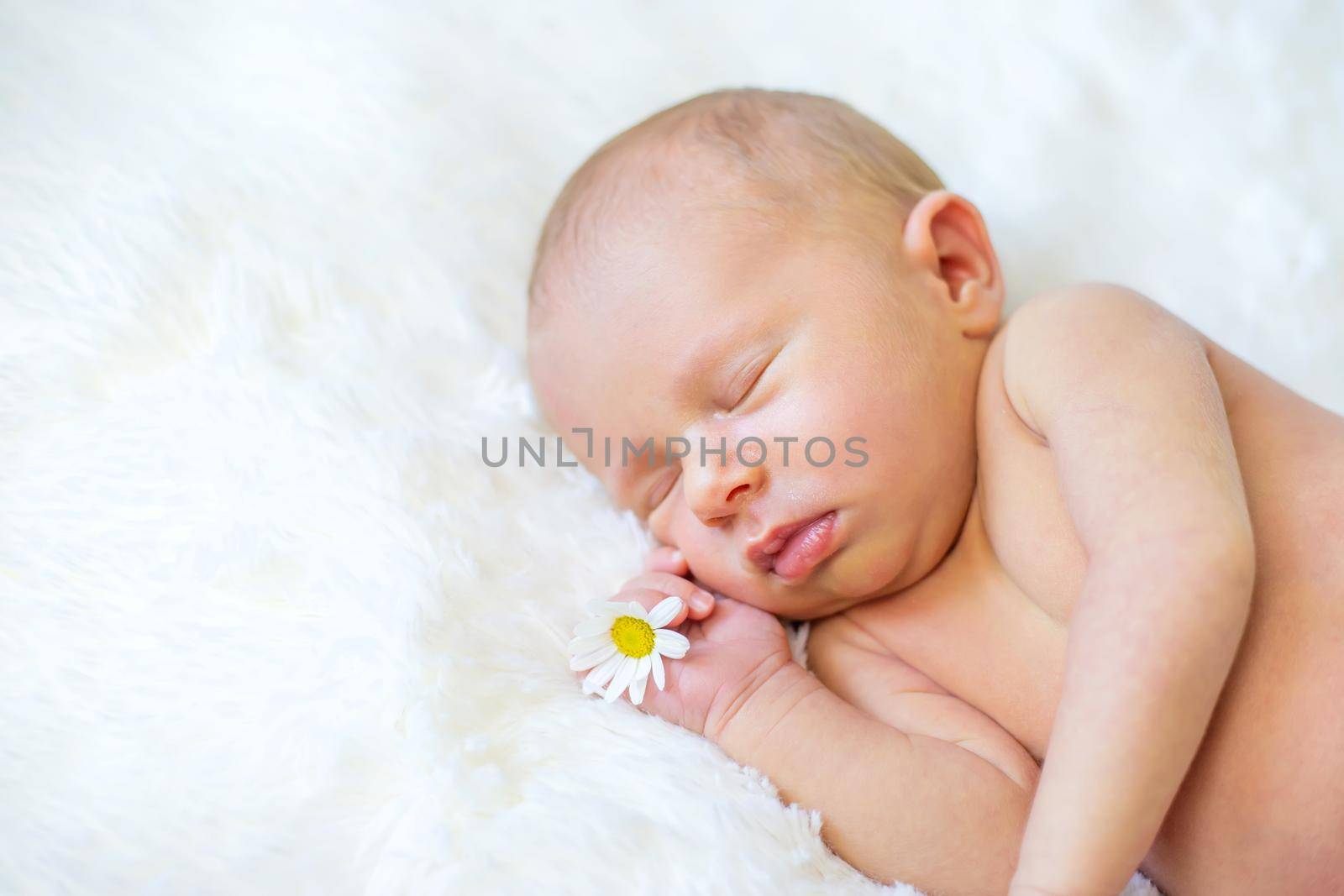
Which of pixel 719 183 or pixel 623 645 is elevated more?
pixel 719 183

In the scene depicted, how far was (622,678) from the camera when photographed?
118 cm

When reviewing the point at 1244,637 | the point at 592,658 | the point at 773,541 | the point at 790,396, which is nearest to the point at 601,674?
the point at 592,658

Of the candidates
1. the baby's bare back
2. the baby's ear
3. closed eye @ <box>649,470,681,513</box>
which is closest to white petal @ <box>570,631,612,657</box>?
closed eye @ <box>649,470,681,513</box>

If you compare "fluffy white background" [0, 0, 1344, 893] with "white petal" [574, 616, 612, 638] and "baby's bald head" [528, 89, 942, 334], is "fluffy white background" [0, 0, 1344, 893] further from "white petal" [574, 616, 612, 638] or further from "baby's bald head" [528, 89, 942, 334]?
"baby's bald head" [528, 89, 942, 334]

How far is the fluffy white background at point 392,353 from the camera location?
1011mm

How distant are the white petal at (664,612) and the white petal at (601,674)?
6 cm

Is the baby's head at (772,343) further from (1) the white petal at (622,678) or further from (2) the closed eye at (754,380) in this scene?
(1) the white petal at (622,678)

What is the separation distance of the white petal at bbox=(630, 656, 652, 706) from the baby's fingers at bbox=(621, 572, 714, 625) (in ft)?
0.29

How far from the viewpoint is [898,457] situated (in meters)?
1.21

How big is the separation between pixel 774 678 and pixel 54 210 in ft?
3.63

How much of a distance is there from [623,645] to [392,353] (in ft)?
1.77

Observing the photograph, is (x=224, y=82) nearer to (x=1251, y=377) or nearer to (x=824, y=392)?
(x=824, y=392)

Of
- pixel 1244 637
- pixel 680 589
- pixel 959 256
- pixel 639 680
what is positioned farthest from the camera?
pixel 959 256

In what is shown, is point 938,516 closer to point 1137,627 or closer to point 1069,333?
point 1069,333
